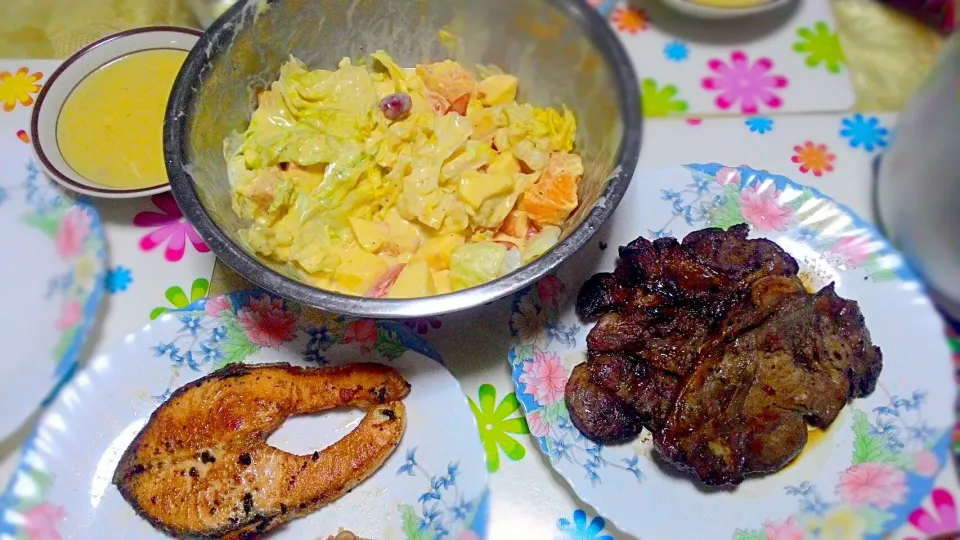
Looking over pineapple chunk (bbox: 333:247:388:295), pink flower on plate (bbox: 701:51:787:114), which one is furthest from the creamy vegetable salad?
pink flower on plate (bbox: 701:51:787:114)

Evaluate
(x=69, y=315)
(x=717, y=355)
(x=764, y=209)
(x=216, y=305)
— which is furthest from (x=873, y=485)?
(x=69, y=315)

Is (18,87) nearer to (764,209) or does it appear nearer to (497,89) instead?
(497,89)

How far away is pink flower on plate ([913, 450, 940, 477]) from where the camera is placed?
63.2 inches

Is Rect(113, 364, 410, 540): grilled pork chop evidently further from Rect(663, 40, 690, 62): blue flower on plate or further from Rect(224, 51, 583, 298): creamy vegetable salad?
Rect(663, 40, 690, 62): blue flower on plate

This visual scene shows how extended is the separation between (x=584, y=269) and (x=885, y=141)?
3.85 feet

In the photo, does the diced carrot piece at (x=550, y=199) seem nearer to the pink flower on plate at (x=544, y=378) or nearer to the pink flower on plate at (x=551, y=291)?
the pink flower on plate at (x=551, y=291)

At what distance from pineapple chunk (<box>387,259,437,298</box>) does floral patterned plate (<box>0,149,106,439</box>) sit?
2.67ft

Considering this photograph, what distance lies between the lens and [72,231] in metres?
1.92

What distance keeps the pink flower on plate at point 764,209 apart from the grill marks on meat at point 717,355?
15 centimetres

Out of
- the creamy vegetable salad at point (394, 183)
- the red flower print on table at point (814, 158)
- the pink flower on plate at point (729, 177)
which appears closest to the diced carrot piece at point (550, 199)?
the creamy vegetable salad at point (394, 183)

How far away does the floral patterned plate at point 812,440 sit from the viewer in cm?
158

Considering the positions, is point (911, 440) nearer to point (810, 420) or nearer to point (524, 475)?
point (810, 420)

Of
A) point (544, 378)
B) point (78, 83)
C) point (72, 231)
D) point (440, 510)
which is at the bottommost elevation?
point (440, 510)

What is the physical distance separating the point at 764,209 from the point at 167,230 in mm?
1758
